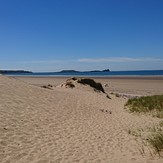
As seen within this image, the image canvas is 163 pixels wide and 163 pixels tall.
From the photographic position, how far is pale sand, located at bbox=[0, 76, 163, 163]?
832 centimetres

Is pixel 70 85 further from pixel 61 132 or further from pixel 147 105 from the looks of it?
pixel 61 132

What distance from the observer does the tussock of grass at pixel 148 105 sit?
1702 centimetres

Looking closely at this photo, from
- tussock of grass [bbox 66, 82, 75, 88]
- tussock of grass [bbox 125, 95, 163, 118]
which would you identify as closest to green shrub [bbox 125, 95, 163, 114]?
tussock of grass [bbox 125, 95, 163, 118]

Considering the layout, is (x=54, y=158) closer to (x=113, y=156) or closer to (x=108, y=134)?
(x=113, y=156)

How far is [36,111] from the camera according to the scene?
13453 millimetres

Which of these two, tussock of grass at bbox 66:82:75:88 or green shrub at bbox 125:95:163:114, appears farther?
tussock of grass at bbox 66:82:75:88

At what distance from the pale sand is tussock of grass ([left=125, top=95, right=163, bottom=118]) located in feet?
2.67

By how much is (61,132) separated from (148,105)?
26.9 feet

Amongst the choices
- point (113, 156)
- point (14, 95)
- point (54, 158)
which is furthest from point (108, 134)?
point (14, 95)

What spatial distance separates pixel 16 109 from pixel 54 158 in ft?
15.9

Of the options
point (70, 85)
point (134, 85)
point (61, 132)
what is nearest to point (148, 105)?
point (61, 132)

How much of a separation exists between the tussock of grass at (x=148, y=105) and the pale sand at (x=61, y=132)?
0.81 meters

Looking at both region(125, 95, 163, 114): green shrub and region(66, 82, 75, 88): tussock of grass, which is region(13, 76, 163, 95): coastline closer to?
region(66, 82, 75, 88): tussock of grass

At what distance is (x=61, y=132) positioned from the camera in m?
11.2
